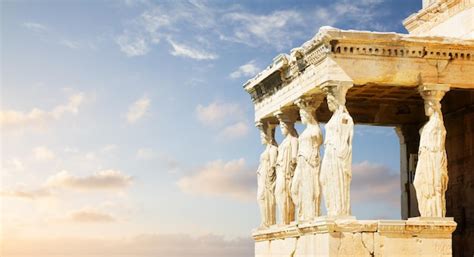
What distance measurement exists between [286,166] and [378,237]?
3847mm

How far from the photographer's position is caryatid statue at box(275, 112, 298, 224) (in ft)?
65.5

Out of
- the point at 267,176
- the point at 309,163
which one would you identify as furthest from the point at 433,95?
the point at 267,176

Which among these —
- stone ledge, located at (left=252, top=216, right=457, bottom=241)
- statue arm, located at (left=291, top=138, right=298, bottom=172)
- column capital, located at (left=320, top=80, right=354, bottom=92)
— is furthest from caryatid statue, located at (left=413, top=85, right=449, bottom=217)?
statue arm, located at (left=291, top=138, right=298, bottom=172)

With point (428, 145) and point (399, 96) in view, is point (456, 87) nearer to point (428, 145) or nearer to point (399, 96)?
point (428, 145)

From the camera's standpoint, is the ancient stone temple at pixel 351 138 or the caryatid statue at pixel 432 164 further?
the caryatid statue at pixel 432 164

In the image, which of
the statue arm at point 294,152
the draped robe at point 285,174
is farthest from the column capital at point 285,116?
the statue arm at point 294,152

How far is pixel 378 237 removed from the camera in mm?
16688

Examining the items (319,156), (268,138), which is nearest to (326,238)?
(319,156)

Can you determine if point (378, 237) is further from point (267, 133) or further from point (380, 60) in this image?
point (267, 133)

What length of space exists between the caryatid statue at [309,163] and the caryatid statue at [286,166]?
4.40ft

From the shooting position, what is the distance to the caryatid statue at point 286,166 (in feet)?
65.5

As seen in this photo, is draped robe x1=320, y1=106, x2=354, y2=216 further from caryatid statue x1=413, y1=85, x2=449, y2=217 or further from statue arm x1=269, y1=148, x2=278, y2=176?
statue arm x1=269, y1=148, x2=278, y2=176

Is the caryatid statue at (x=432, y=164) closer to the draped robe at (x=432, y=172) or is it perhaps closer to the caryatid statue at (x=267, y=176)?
the draped robe at (x=432, y=172)

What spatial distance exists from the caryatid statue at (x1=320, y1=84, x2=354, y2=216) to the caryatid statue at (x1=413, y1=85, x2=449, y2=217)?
1533 mm
